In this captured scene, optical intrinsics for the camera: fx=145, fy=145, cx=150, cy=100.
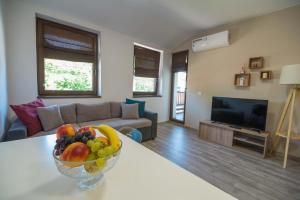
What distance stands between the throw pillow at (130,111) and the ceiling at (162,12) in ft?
6.34

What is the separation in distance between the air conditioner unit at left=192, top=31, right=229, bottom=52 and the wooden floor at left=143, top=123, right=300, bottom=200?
245 centimetres

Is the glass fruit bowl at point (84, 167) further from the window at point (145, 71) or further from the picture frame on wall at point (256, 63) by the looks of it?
the window at point (145, 71)

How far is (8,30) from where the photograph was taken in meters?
2.43

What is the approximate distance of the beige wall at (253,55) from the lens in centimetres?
278

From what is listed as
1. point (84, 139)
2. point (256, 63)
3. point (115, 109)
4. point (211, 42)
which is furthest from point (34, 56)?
point (256, 63)

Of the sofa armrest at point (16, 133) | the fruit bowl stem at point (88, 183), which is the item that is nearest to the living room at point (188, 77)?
the sofa armrest at point (16, 133)

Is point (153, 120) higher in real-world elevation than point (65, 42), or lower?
lower

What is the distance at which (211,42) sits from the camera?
377cm

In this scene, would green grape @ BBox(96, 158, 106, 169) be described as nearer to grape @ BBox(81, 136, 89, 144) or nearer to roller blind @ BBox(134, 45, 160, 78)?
grape @ BBox(81, 136, 89, 144)

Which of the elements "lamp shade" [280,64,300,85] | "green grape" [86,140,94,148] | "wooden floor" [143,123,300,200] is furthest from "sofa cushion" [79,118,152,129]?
"lamp shade" [280,64,300,85]

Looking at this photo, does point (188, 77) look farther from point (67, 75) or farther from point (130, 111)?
point (67, 75)

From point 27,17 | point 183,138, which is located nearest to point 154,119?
point 183,138

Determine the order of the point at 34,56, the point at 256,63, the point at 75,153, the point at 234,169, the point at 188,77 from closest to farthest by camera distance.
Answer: the point at 75,153 < the point at 234,169 < the point at 34,56 < the point at 256,63 < the point at 188,77

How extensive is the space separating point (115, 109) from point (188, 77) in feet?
8.14
